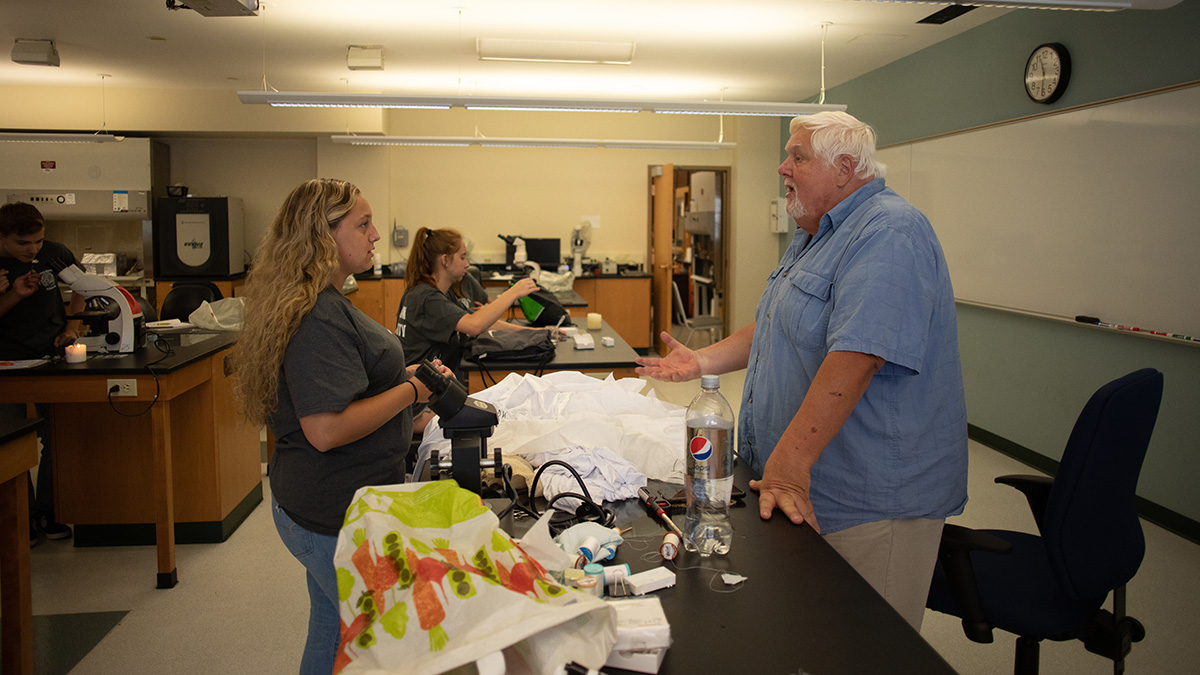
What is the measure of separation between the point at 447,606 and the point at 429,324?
2640 mm

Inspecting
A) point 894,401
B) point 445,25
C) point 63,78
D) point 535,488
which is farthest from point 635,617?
point 63,78

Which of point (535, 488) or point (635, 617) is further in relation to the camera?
point (535, 488)

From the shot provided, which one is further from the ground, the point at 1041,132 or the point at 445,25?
the point at 445,25

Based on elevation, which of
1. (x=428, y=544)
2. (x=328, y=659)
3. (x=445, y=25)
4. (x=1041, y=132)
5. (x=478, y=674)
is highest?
(x=445, y=25)

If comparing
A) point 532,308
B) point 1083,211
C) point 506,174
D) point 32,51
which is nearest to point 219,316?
point 532,308

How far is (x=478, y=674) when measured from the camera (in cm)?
94

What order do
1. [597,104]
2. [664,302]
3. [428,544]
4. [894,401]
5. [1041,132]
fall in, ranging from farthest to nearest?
[664,302], [597,104], [1041,132], [894,401], [428,544]

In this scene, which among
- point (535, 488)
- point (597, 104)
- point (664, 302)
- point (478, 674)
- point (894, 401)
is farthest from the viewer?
point (664, 302)

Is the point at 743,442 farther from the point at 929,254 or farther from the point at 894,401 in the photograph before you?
the point at 929,254

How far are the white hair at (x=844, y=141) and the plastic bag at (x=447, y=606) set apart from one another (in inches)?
43.3

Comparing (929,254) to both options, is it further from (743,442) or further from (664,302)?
(664,302)

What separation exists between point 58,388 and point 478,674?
2.80 meters

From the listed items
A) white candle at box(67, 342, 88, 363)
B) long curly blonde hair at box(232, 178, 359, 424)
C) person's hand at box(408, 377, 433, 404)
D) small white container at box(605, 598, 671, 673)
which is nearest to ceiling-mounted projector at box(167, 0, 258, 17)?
white candle at box(67, 342, 88, 363)

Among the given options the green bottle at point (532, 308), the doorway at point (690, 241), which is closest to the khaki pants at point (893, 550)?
the green bottle at point (532, 308)
